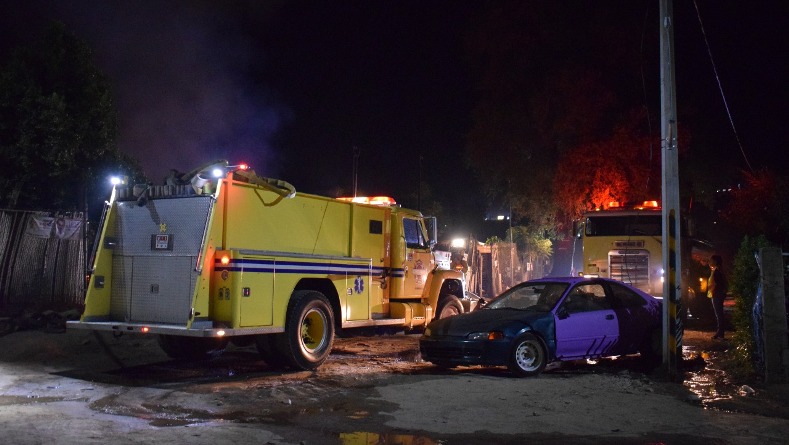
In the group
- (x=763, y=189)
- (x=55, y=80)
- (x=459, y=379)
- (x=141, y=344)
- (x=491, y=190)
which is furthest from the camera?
(x=491, y=190)

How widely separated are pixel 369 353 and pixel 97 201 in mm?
9063

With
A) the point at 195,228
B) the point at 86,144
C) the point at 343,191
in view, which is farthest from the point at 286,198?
the point at 343,191

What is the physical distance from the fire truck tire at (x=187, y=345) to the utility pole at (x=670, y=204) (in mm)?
6763

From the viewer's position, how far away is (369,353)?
511 inches

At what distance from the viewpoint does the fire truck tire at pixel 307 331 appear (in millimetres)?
10367

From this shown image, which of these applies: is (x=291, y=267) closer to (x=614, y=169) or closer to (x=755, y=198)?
(x=614, y=169)

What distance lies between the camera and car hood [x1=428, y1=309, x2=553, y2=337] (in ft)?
33.2

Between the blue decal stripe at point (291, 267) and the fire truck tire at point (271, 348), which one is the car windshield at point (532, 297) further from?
the fire truck tire at point (271, 348)

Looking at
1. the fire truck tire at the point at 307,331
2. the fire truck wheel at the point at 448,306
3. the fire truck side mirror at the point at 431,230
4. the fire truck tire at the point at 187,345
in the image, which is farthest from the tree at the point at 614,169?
the fire truck tire at the point at 187,345

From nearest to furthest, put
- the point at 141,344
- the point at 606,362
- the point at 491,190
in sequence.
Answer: the point at 606,362, the point at 141,344, the point at 491,190

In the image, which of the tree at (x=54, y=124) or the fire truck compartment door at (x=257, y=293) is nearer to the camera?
the fire truck compartment door at (x=257, y=293)

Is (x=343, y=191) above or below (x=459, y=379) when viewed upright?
above

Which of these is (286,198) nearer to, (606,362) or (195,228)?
(195,228)

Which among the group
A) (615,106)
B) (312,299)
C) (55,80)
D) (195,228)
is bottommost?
(312,299)
